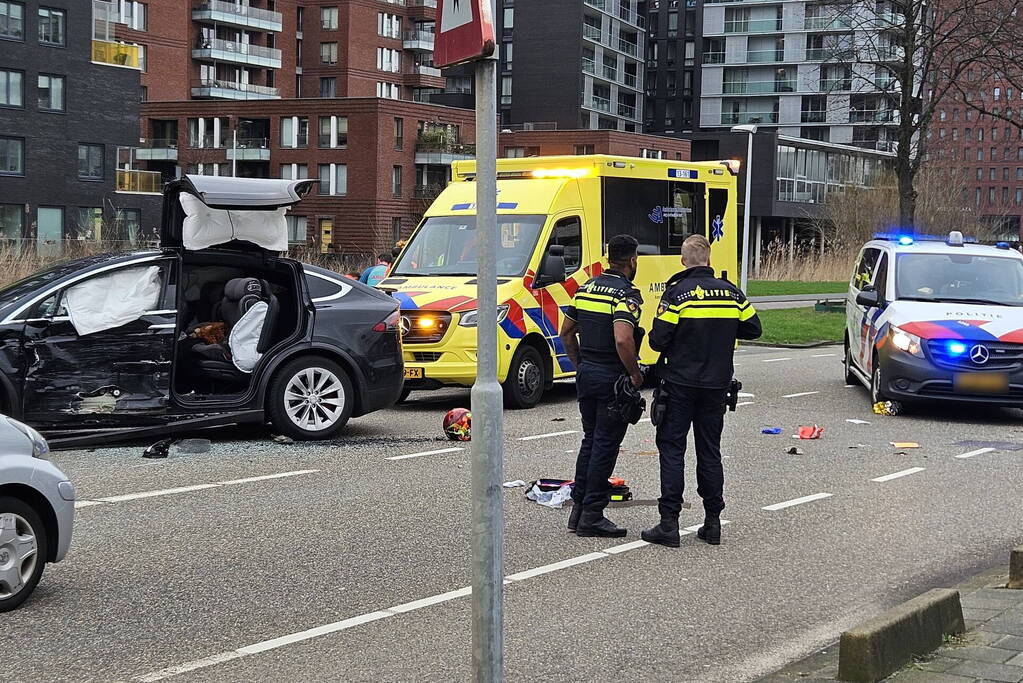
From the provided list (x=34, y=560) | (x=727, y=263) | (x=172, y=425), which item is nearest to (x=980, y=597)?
(x=34, y=560)

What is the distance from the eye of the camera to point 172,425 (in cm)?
1124

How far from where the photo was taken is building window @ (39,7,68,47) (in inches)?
2283

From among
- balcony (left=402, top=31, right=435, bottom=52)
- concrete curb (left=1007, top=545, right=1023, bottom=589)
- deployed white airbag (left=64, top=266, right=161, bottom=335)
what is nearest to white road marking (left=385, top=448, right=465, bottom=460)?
deployed white airbag (left=64, top=266, right=161, bottom=335)

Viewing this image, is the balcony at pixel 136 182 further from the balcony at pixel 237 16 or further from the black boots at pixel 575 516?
the black boots at pixel 575 516

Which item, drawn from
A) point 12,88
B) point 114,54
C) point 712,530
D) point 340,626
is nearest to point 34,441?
point 340,626

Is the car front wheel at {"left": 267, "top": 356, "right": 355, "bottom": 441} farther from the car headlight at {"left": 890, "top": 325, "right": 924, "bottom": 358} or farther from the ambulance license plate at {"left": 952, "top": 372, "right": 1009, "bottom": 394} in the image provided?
the ambulance license plate at {"left": 952, "top": 372, "right": 1009, "bottom": 394}

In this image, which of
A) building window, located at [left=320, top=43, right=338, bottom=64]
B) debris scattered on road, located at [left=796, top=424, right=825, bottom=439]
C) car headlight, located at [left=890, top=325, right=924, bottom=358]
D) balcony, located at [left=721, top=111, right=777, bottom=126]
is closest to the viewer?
debris scattered on road, located at [left=796, top=424, right=825, bottom=439]

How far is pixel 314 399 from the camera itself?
39.6ft

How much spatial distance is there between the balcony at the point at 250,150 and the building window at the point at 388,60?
51.3 ft

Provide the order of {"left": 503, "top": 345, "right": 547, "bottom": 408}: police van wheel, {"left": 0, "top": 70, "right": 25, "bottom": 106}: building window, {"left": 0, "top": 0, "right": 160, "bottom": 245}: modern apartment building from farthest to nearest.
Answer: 1. {"left": 0, "top": 0, "right": 160, "bottom": 245}: modern apartment building
2. {"left": 0, "top": 70, "right": 25, "bottom": 106}: building window
3. {"left": 503, "top": 345, "right": 547, "bottom": 408}: police van wheel

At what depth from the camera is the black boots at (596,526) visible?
27.2 ft

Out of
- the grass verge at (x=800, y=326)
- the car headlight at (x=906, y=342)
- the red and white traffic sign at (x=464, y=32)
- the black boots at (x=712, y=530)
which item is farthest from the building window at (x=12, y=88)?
the red and white traffic sign at (x=464, y=32)

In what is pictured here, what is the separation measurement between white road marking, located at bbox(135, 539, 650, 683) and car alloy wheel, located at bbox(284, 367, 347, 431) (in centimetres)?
476

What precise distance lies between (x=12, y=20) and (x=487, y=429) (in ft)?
191
